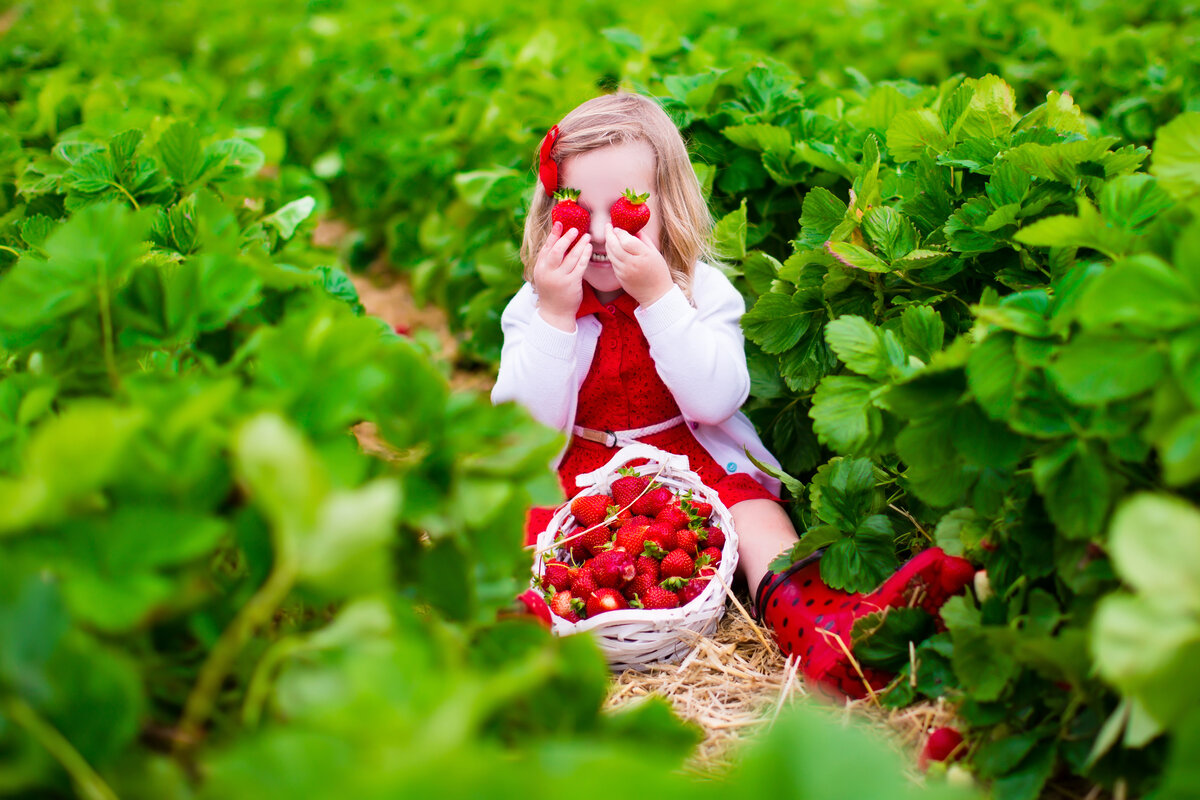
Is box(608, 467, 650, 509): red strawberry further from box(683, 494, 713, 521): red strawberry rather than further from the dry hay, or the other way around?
the dry hay

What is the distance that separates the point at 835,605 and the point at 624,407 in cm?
81

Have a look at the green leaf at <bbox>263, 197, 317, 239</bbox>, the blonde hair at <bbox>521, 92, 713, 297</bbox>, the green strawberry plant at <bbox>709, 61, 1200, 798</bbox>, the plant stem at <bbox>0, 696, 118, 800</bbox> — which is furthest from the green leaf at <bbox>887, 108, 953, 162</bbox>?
the plant stem at <bbox>0, 696, 118, 800</bbox>

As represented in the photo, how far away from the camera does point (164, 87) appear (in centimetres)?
308

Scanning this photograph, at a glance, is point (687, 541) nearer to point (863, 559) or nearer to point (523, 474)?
point (863, 559)

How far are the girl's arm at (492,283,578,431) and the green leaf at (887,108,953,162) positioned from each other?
2.82ft

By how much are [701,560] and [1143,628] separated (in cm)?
125

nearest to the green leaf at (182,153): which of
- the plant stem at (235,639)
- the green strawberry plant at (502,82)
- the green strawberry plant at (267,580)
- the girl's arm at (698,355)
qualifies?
the green strawberry plant at (502,82)

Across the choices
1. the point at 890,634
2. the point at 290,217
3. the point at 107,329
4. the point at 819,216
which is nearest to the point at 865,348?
the point at 890,634

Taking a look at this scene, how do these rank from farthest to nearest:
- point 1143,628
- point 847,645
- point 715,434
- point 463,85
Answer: point 463,85
point 715,434
point 847,645
point 1143,628

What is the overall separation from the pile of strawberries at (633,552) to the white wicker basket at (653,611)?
0.09ft

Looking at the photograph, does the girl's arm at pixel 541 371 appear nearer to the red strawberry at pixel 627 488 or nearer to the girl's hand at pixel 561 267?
the girl's hand at pixel 561 267

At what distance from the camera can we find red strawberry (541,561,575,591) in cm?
199

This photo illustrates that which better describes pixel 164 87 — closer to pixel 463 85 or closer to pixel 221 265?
pixel 463 85

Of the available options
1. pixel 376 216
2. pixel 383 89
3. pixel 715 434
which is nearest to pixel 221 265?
pixel 715 434
